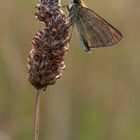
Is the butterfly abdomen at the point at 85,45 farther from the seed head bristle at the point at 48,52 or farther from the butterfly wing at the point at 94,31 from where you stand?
the seed head bristle at the point at 48,52

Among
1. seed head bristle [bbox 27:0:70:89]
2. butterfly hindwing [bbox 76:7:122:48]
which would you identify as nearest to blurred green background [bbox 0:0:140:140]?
butterfly hindwing [bbox 76:7:122:48]

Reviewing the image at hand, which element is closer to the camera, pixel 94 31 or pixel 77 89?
pixel 94 31

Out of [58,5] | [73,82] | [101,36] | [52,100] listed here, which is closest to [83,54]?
[73,82]

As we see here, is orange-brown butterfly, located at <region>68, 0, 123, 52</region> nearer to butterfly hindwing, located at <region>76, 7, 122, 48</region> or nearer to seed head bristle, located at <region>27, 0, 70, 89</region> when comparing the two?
butterfly hindwing, located at <region>76, 7, 122, 48</region>

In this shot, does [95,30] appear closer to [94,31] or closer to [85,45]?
[94,31]

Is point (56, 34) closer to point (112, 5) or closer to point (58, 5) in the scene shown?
point (58, 5)

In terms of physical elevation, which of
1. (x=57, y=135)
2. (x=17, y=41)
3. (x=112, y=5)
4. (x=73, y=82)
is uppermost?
(x=112, y=5)

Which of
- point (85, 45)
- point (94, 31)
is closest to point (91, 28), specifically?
point (94, 31)
